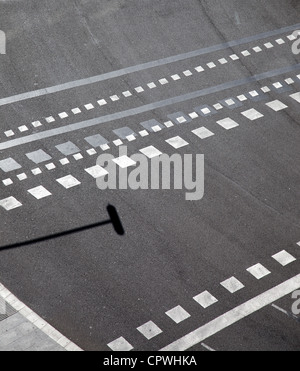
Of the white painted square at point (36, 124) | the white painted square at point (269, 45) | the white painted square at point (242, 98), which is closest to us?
the white painted square at point (36, 124)

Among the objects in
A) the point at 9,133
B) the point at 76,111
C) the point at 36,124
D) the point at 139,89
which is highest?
the point at 9,133

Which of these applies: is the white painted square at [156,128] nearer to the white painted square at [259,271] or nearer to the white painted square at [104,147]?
the white painted square at [104,147]

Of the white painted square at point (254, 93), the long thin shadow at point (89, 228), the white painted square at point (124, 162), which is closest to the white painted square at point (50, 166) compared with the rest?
the white painted square at point (124, 162)

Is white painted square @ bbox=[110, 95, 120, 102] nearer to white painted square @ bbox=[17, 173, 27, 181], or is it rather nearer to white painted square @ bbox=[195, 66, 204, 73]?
white painted square @ bbox=[195, 66, 204, 73]

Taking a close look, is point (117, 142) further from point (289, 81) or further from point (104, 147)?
point (289, 81)

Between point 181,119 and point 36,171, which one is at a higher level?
point 36,171

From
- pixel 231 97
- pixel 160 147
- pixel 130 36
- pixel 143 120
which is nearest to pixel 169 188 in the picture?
pixel 160 147

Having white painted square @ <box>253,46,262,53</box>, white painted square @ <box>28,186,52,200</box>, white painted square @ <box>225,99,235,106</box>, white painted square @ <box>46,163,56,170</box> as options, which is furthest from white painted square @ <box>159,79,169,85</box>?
white painted square @ <box>28,186,52,200</box>

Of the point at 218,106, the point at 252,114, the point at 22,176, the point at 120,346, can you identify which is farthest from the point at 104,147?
the point at 120,346
